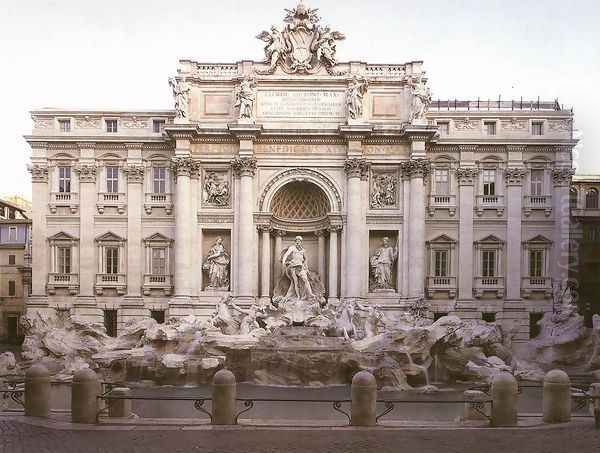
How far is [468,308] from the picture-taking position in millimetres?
35594

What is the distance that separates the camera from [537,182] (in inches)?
1427

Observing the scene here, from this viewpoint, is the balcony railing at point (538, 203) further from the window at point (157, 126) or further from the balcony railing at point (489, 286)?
the window at point (157, 126)

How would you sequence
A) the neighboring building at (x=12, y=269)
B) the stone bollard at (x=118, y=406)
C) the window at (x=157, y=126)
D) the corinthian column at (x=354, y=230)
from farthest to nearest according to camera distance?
the neighboring building at (x=12, y=269)
the window at (x=157, y=126)
the corinthian column at (x=354, y=230)
the stone bollard at (x=118, y=406)

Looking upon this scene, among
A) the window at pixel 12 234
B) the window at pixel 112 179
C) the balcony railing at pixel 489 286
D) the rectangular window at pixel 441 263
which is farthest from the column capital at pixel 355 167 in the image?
the window at pixel 12 234

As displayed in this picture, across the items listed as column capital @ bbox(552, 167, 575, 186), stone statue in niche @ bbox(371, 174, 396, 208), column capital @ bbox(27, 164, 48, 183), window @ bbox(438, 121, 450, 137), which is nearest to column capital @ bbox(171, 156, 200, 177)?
column capital @ bbox(27, 164, 48, 183)

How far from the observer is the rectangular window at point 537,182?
119ft

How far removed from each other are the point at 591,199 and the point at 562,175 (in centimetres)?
1085

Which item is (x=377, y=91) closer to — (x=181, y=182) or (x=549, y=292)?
(x=181, y=182)

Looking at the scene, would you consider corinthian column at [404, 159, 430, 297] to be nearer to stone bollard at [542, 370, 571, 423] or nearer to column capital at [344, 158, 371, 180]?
column capital at [344, 158, 371, 180]

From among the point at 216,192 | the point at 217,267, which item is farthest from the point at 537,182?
the point at 217,267

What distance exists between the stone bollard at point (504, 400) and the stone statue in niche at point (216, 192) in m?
22.1

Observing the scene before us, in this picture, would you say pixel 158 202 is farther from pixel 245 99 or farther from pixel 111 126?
pixel 245 99

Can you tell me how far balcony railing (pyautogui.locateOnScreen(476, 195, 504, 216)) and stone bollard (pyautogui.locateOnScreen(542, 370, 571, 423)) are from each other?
21.2 metres

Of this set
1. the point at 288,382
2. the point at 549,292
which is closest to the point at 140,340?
the point at 288,382
